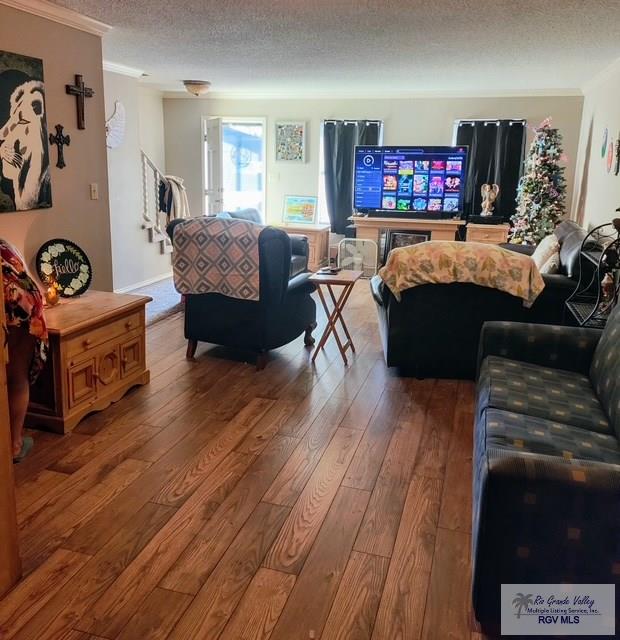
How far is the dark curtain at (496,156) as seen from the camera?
7.36 metres

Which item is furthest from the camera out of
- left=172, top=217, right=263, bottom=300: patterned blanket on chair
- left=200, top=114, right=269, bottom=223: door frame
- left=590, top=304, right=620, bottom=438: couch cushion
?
left=200, top=114, right=269, bottom=223: door frame

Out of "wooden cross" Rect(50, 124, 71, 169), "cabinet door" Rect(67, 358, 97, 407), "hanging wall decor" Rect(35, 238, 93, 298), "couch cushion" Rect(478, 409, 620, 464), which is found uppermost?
→ "wooden cross" Rect(50, 124, 71, 169)

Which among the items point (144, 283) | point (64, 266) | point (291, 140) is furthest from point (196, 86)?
point (64, 266)

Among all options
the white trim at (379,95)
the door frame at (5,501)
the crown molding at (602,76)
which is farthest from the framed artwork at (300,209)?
the door frame at (5,501)

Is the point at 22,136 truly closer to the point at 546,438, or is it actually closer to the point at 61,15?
the point at 61,15

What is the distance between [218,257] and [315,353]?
1063 mm

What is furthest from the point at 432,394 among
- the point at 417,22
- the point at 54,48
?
the point at 54,48

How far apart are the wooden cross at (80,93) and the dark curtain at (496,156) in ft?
15.9

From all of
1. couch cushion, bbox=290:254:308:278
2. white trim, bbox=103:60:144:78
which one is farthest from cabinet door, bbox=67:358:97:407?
white trim, bbox=103:60:144:78

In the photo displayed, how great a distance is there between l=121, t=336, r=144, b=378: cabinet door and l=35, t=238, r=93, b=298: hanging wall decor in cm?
47

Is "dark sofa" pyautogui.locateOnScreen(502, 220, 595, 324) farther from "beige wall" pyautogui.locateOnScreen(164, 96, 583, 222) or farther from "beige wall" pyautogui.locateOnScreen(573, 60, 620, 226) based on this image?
"beige wall" pyautogui.locateOnScreen(164, 96, 583, 222)

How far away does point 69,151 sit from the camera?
4160 mm

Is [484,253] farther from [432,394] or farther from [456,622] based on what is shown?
[456,622]

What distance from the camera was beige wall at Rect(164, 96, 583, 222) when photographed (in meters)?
7.31
